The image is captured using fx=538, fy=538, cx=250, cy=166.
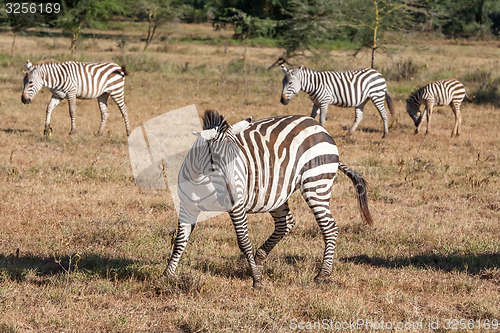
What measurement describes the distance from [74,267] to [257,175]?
2.12 m

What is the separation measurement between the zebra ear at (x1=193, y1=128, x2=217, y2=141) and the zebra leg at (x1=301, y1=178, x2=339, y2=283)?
1.37m

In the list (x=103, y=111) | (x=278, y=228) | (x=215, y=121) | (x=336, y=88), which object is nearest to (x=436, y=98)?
(x=336, y=88)

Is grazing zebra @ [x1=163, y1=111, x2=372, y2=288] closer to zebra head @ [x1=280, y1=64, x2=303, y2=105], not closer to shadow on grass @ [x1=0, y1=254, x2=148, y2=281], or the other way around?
shadow on grass @ [x1=0, y1=254, x2=148, y2=281]

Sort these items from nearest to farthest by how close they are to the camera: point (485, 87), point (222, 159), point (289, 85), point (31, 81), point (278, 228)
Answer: point (222, 159) → point (278, 228) → point (31, 81) → point (289, 85) → point (485, 87)

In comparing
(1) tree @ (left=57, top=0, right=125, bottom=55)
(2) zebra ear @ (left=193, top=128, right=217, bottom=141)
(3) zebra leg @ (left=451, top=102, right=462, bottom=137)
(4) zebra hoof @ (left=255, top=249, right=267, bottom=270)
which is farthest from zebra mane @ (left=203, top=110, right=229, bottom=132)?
(1) tree @ (left=57, top=0, right=125, bottom=55)

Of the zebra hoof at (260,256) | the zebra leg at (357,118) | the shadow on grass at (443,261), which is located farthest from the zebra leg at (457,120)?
the zebra hoof at (260,256)

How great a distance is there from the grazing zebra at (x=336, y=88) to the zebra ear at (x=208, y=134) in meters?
8.34

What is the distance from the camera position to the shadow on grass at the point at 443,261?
597 cm

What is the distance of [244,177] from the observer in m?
4.98

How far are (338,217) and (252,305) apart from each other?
3.34m

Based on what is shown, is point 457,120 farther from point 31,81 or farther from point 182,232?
point 182,232

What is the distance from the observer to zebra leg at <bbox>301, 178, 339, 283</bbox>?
5.50 meters

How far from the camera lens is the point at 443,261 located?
622 centimetres

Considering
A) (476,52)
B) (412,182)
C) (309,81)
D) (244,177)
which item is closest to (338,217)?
(412,182)
